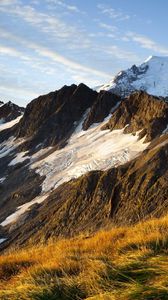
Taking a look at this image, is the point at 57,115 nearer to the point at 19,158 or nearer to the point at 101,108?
the point at 101,108

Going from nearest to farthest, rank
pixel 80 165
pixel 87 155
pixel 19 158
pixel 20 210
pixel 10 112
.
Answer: pixel 20 210 < pixel 80 165 < pixel 87 155 < pixel 19 158 < pixel 10 112

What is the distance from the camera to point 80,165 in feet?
293

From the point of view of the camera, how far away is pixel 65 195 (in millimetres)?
78938

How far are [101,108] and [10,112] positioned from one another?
57.5 metres

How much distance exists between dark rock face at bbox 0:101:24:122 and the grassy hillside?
151 meters

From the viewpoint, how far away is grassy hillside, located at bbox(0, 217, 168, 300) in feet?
21.4

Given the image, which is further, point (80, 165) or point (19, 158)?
point (19, 158)

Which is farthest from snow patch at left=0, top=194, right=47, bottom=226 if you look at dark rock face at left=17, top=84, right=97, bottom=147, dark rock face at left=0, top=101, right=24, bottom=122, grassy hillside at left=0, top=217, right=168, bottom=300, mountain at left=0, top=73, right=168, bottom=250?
dark rock face at left=0, top=101, right=24, bottom=122

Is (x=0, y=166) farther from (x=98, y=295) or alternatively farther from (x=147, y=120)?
(x=98, y=295)

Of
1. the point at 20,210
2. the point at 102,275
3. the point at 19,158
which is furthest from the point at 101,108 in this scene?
the point at 102,275

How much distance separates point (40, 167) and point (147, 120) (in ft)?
70.0

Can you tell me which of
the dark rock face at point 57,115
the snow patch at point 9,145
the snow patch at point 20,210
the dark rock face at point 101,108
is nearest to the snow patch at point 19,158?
the dark rock face at point 57,115

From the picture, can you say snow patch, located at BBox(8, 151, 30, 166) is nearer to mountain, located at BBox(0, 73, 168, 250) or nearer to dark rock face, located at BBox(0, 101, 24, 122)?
mountain, located at BBox(0, 73, 168, 250)

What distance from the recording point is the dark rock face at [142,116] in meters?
85.6
